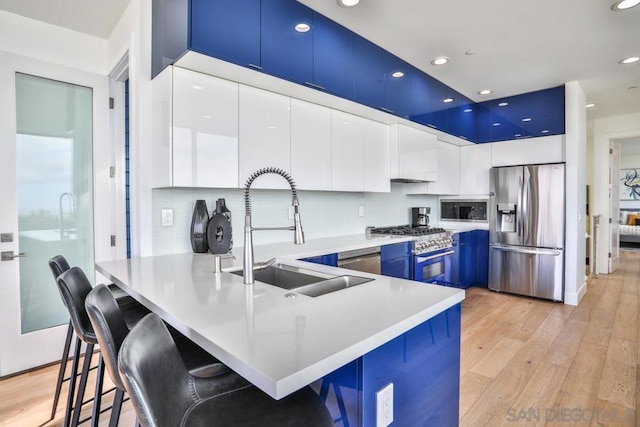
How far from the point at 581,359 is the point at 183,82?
347cm

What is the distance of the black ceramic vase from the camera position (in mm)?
2260

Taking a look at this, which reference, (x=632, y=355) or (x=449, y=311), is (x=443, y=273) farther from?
(x=449, y=311)

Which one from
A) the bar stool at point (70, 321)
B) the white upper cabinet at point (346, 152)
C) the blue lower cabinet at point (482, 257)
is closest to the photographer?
the bar stool at point (70, 321)

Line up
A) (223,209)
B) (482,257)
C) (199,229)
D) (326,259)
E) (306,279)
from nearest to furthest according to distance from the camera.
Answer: (306,279)
(199,229)
(223,209)
(326,259)
(482,257)

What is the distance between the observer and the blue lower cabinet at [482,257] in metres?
4.61

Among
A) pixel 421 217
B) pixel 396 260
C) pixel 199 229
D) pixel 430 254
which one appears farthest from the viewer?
pixel 421 217

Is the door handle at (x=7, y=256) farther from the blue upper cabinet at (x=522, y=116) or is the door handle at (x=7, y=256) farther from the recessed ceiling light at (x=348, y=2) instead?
the blue upper cabinet at (x=522, y=116)

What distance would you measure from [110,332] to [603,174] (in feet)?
23.7

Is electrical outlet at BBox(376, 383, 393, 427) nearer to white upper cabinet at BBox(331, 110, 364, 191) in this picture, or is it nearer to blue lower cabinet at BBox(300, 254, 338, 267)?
blue lower cabinet at BBox(300, 254, 338, 267)

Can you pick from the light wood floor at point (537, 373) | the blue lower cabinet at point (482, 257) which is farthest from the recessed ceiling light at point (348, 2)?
the blue lower cabinet at point (482, 257)

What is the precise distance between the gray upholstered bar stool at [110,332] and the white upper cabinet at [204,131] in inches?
41.2

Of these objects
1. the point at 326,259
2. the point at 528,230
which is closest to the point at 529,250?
the point at 528,230

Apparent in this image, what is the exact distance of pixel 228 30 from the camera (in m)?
1.98

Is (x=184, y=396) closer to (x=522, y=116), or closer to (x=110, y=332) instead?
(x=110, y=332)
